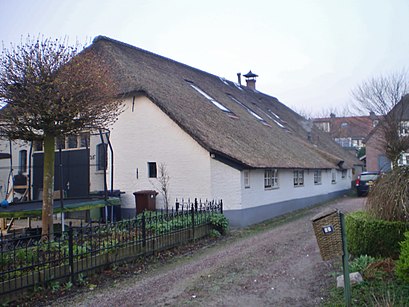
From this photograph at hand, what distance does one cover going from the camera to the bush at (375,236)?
290 inches

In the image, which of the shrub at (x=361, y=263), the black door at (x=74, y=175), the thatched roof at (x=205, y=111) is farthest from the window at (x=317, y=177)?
the shrub at (x=361, y=263)

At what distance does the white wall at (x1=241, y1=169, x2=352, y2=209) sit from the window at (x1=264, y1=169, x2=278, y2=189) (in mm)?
187

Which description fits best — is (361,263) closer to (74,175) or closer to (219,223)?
(219,223)

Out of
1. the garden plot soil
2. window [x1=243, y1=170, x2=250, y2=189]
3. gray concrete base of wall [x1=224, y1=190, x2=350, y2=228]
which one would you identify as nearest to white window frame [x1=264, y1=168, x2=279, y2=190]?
gray concrete base of wall [x1=224, y1=190, x2=350, y2=228]

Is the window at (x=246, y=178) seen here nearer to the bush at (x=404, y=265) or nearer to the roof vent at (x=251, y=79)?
the bush at (x=404, y=265)

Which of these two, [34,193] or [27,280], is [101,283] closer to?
[27,280]

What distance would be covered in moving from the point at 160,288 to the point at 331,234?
3144 mm

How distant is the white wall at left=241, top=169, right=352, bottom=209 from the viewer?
15098 millimetres

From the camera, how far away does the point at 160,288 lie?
23.1 ft

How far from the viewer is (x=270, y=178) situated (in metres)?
16.9

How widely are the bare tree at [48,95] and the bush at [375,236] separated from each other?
19.4 feet

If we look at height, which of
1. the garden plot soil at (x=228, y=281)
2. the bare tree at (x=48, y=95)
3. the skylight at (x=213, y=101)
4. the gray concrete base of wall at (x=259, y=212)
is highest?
the skylight at (x=213, y=101)

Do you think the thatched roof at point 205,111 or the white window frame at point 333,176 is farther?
the white window frame at point 333,176

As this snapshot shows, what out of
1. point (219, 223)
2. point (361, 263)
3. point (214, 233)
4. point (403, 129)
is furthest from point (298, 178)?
point (361, 263)
